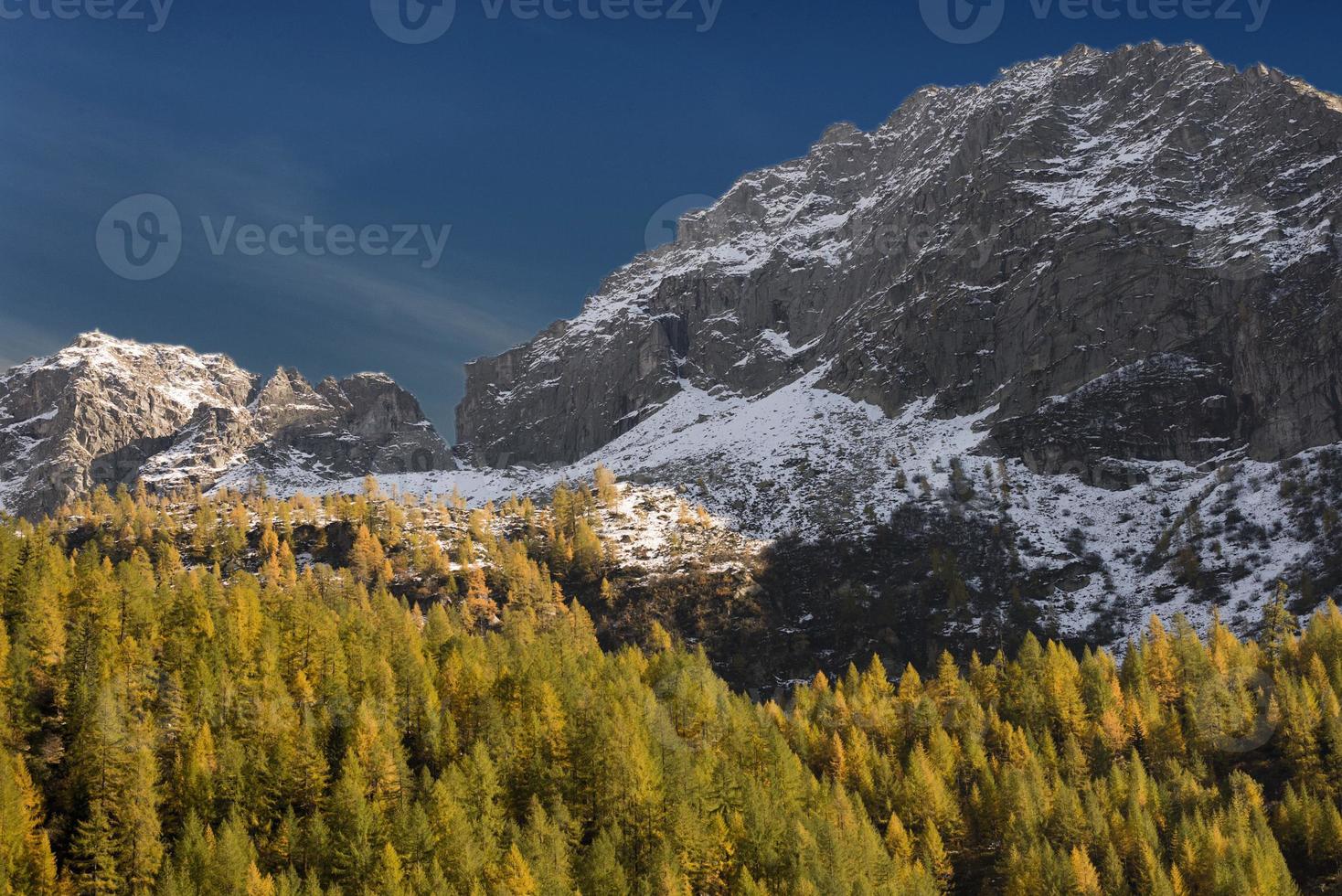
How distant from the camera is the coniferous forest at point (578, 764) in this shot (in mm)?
65250

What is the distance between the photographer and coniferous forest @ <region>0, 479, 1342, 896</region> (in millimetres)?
65250

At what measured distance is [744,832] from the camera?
244ft

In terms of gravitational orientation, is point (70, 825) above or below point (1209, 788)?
above

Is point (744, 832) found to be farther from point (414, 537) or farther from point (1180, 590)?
point (414, 537)

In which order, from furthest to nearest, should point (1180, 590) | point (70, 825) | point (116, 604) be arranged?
point (1180, 590), point (116, 604), point (70, 825)

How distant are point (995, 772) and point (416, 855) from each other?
52062mm

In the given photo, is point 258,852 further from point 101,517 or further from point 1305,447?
point 1305,447

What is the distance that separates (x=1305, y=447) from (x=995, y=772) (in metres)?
137

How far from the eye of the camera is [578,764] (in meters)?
79.4

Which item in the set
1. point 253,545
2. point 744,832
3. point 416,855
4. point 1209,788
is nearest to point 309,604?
point 416,855

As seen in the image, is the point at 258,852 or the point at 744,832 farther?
the point at 744,832

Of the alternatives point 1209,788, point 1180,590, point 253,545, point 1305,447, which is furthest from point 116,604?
point 1305,447

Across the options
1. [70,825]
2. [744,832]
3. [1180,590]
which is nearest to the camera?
[70,825]

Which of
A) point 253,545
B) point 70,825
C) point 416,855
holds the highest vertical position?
point 253,545
